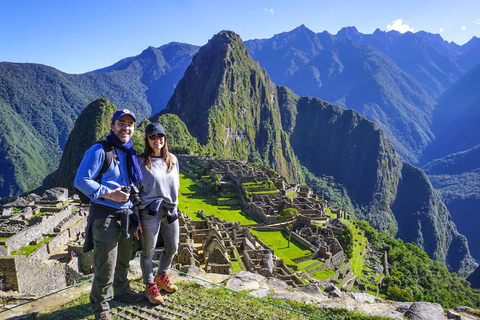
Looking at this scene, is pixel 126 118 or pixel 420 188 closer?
pixel 126 118

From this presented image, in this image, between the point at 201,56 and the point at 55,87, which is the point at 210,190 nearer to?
the point at 201,56

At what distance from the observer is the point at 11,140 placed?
123m

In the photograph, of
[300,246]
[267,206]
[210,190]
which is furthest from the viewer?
[210,190]

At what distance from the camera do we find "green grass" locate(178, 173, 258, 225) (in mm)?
41625

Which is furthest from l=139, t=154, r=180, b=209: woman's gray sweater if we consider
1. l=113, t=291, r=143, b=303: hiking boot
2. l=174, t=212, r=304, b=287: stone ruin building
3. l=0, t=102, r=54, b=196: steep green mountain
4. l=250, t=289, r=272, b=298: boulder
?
l=0, t=102, r=54, b=196: steep green mountain

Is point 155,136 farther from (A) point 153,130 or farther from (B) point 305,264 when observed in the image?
(B) point 305,264

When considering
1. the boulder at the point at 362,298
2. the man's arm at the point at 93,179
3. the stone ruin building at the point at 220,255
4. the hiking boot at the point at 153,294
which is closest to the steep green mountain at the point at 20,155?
the stone ruin building at the point at 220,255

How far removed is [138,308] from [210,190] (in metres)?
46.4

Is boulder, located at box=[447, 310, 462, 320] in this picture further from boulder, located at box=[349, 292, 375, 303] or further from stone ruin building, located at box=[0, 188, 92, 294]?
stone ruin building, located at box=[0, 188, 92, 294]

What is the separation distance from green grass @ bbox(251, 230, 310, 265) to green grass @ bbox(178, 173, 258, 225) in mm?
3784

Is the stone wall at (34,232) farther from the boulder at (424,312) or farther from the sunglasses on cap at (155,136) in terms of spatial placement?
the boulder at (424,312)

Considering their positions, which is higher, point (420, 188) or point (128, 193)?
point (128, 193)

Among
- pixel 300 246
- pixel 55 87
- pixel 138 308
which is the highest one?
pixel 55 87

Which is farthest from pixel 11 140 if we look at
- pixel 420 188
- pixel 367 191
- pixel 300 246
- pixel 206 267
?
pixel 420 188
